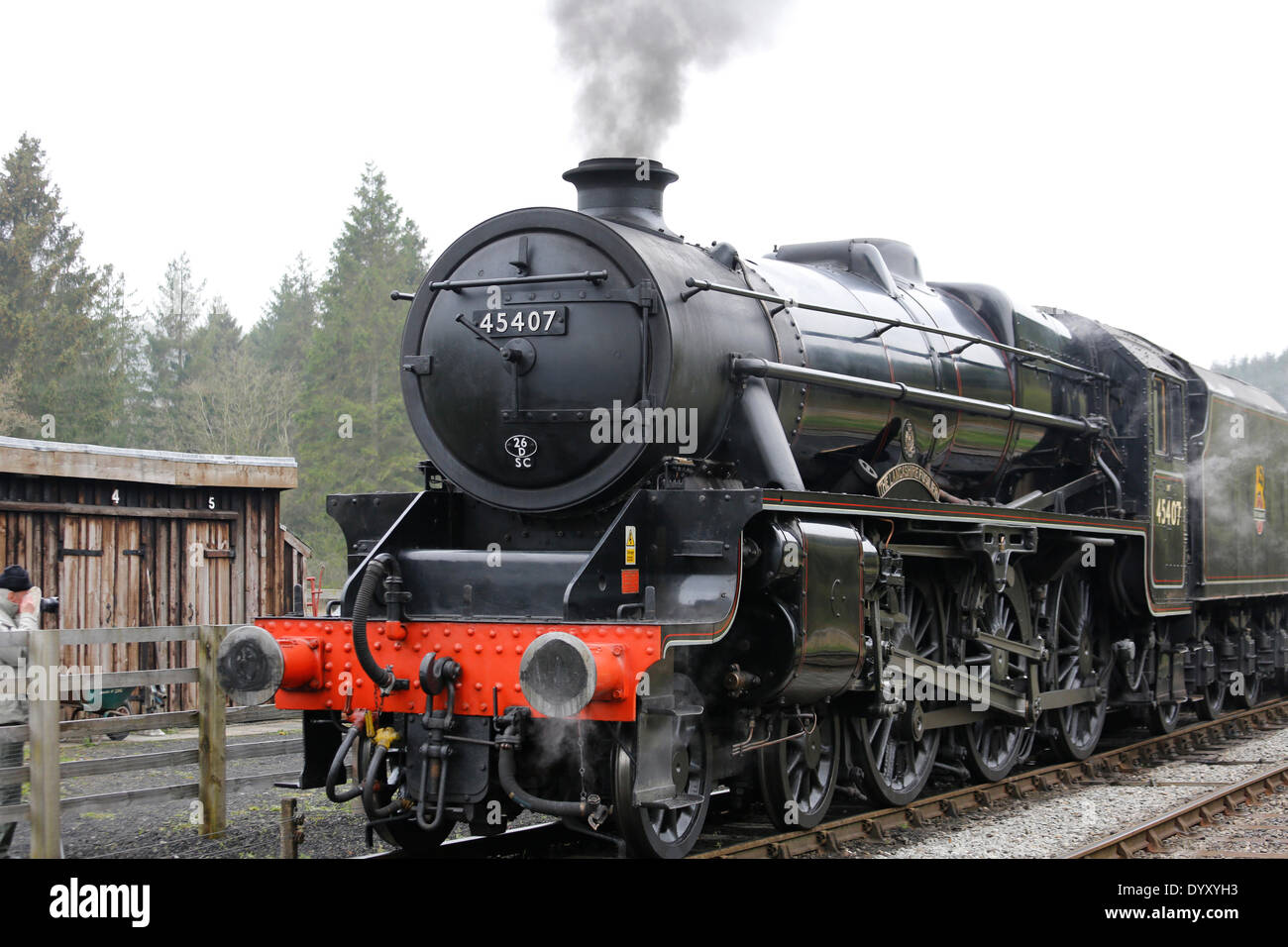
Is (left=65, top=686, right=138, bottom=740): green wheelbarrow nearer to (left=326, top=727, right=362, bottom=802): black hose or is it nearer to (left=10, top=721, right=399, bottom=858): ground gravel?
(left=10, top=721, right=399, bottom=858): ground gravel

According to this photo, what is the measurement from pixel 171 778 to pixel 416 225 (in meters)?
33.8

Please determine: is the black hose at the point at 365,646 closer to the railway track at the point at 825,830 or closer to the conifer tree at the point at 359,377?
the railway track at the point at 825,830

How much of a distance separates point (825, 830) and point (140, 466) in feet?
24.0

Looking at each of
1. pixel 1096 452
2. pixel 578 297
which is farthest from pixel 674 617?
pixel 1096 452

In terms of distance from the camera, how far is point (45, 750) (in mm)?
6047

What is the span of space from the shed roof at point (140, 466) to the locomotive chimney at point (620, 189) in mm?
5805

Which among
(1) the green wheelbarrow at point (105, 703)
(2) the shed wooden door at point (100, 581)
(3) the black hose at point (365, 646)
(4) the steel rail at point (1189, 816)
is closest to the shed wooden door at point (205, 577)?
(2) the shed wooden door at point (100, 581)

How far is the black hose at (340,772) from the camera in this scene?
237 inches

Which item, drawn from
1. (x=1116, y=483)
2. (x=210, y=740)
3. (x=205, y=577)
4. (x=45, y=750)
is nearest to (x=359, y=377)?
(x=205, y=577)

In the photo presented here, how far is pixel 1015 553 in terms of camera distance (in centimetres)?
855

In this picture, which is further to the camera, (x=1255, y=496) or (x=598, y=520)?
(x=1255, y=496)

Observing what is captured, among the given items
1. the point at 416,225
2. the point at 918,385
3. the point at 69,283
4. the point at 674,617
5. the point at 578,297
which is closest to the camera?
the point at 674,617

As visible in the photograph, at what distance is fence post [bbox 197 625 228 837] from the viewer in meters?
7.29

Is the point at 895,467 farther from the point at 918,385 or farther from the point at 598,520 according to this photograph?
the point at 598,520
